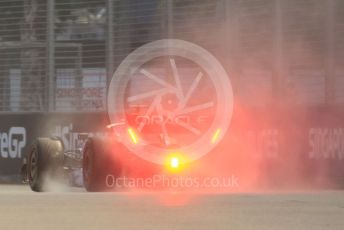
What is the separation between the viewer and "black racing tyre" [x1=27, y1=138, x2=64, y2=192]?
10.9m

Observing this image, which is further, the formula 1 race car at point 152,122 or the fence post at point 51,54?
the fence post at point 51,54

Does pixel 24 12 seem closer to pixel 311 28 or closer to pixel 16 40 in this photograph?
pixel 16 40

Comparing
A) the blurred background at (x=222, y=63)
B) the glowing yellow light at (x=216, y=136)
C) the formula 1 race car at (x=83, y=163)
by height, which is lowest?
the formula 1 race car at (x=83, y=163)

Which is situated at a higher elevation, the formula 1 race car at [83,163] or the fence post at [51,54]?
the fence post at [51,54]

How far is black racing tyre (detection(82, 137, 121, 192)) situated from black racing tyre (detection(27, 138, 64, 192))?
58 centimetres

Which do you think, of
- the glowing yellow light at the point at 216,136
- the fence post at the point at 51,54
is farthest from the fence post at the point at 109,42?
the glowing yellow light at the point at 216,136

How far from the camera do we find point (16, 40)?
51.8 ft

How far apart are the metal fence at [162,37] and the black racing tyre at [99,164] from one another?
4.26 m

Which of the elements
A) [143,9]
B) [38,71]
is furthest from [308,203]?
[38,71]

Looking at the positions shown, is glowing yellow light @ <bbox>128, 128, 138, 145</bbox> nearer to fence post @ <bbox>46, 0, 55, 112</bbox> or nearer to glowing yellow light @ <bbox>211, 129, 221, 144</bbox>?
glowing yellow light @ <bbox>211, 129, 221, 144</bbox>

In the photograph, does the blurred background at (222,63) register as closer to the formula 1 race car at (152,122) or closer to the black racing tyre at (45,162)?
the formula 1 race car at (152,122)

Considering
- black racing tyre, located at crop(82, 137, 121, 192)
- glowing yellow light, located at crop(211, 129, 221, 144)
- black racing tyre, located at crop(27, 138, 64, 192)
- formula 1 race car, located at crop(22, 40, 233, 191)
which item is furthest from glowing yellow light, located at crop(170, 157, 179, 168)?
black racing tyre, located at crop(27, 138, 64, 192)

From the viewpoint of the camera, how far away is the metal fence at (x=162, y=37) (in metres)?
13.9

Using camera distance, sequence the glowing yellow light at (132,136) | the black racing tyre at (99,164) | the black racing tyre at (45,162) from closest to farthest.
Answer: the black racing tyre at (99,164)
the glowing yellow light at (132,136)
the black racing tyre at (45,162)
